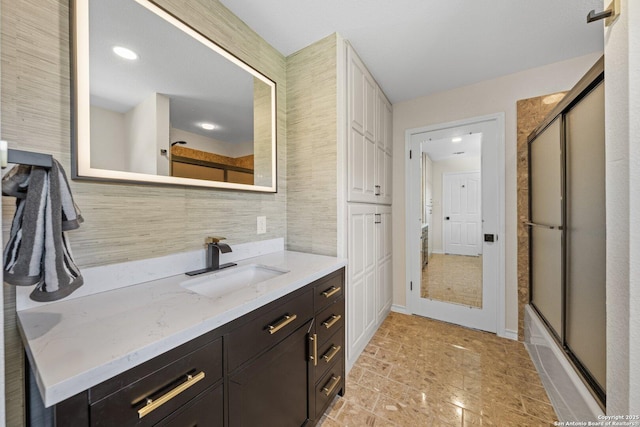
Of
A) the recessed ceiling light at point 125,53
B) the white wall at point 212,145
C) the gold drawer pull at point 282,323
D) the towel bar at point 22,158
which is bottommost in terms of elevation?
the gold drawer pull at point 282,323

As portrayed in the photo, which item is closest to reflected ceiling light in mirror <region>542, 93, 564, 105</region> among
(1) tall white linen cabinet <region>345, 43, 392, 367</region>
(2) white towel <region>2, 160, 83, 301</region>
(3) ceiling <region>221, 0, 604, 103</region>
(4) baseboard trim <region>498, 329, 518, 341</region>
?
(3) ceiling <region>221, 0, 604, 103</region>

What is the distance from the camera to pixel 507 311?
2.24 metres

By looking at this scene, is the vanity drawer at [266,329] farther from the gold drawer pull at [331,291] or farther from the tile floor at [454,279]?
the tile floor at [454,279]

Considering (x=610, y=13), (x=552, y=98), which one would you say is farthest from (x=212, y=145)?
(x=552, y=98)

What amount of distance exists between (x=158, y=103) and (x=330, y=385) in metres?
1.79

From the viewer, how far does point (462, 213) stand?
2479 mm

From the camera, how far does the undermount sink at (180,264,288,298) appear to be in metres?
1.16

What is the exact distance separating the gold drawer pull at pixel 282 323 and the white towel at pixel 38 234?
64 centimetres

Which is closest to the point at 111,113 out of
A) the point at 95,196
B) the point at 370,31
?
the point at 95,196

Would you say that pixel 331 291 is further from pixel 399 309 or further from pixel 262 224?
pixel 399 309

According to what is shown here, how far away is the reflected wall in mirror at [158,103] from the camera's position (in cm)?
94

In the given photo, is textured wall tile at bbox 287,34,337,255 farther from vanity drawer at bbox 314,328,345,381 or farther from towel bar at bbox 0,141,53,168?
towel bar at bbox 0,141,53,168

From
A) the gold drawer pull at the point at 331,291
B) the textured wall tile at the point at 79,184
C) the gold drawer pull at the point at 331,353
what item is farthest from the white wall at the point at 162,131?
the gold drawer pull at the point at 331,353

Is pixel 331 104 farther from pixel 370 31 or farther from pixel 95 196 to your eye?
pixel 95 196
